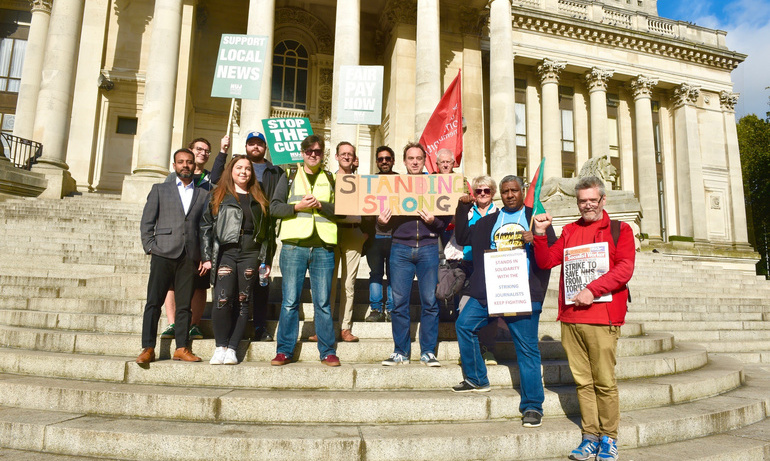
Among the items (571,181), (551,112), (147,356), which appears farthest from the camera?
(551,112)

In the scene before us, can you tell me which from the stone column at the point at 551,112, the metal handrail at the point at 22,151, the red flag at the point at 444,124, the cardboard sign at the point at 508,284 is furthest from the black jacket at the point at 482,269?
the stone column at the point at 551,112

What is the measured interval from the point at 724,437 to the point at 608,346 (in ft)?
5.89

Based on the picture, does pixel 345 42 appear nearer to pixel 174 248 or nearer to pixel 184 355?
pixel 174 248

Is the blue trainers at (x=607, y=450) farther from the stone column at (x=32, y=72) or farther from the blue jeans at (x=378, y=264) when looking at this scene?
the stone column at (x=32, y=72)

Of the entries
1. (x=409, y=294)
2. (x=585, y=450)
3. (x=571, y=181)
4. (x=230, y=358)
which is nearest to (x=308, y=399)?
(x=230, y=358)

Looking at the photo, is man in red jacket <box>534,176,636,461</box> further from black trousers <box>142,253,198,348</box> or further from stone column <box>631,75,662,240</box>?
stone column <box>631,75,662,240</box>

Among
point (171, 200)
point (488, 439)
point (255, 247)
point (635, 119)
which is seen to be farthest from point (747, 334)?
point (635, 119)

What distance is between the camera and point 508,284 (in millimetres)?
3879

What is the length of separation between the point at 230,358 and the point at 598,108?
30.2 meters

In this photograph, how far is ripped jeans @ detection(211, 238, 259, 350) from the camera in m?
4.45

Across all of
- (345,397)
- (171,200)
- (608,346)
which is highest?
(171,200)

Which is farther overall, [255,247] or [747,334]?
[747,334]

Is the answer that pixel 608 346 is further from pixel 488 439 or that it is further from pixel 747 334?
pixel 747 334

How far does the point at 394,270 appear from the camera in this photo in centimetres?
475
